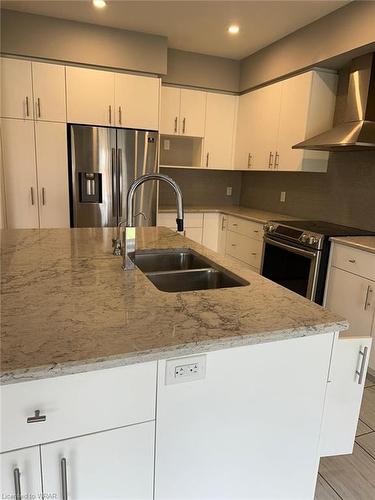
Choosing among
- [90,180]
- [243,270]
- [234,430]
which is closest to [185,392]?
[234,430]

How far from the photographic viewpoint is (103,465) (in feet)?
2.94

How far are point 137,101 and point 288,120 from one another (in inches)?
62.5

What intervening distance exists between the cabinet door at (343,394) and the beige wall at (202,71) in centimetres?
380

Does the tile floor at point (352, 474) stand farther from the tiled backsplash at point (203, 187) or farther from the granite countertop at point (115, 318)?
the tiled backsplash at point (203, 187)

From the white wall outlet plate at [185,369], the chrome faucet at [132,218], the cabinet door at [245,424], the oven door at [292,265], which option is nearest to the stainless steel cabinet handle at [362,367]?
the cabinet door at [245,424]

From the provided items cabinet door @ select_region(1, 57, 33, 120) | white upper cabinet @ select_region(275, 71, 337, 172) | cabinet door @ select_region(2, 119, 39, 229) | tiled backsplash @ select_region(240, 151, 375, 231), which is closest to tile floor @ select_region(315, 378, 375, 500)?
tiled backsplash @ select_region(240, 151, 375, 231)

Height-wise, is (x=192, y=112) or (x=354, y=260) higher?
(x=192, y=112)

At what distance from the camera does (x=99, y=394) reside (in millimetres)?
854

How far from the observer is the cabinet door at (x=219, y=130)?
432 centimetres

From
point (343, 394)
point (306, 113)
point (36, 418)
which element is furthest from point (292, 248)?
point (36, 418)

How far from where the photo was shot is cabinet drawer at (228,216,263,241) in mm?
3648

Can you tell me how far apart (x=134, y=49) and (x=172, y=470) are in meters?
3.74

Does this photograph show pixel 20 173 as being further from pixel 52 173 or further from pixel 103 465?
pixel 103 465

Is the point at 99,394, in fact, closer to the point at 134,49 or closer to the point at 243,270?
the point at 243,270
